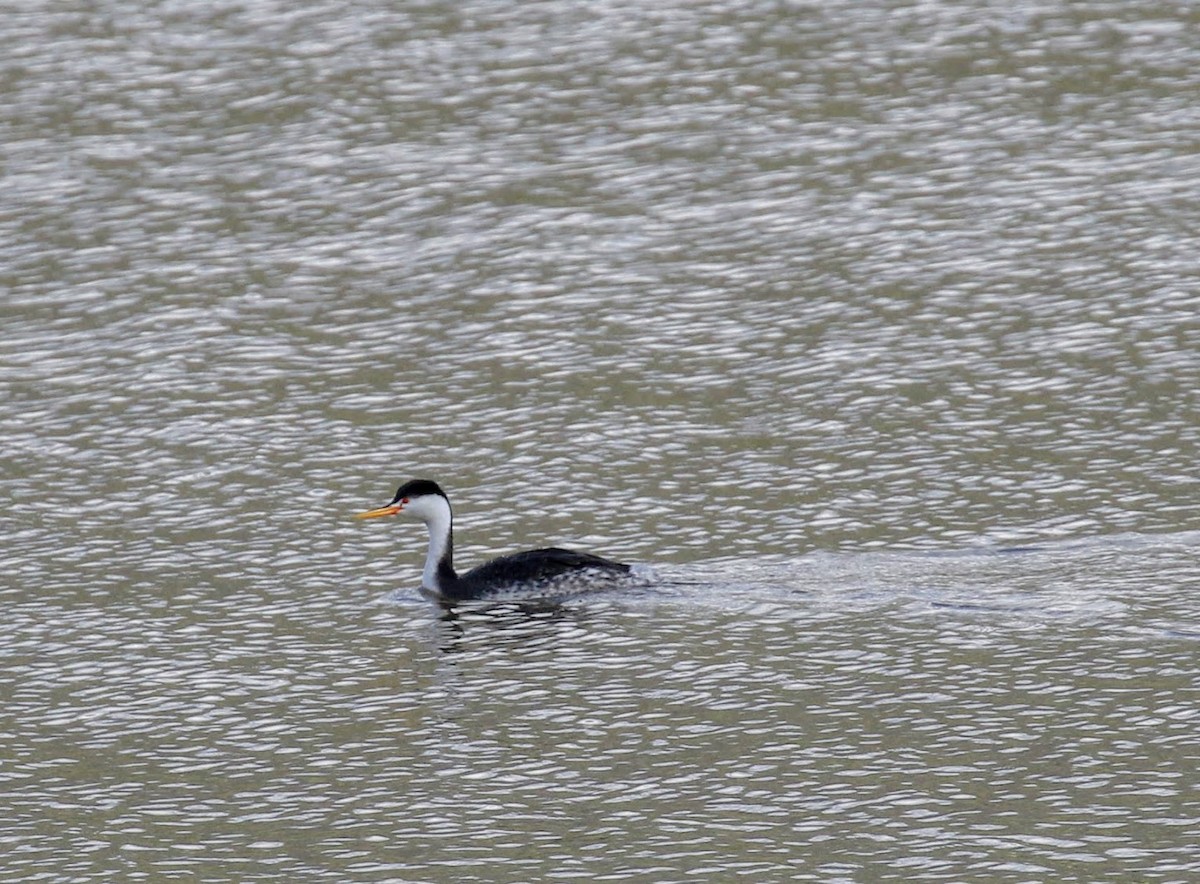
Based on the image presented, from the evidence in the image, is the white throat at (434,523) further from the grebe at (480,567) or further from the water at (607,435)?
the water at (607,435)

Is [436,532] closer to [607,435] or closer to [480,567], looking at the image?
[480,567]

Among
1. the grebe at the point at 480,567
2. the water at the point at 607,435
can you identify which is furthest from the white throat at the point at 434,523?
the water at the point at 607,435

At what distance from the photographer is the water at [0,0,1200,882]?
52.9 ft

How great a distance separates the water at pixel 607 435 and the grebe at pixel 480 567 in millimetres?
390

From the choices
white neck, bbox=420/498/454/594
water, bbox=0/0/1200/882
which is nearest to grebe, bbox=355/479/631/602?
white neck, bbox=420/498/454/594

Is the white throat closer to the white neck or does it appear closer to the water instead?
the white neck

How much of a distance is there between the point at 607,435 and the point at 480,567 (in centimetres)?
352

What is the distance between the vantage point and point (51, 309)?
1164 inches

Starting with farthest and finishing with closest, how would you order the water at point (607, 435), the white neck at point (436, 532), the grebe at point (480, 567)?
the white neck at point (436, 532) → the grebe at point (480, 567) → the water at point (607, 435)

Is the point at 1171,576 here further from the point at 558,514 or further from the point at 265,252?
the point at 265,252

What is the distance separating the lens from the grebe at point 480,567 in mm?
20453

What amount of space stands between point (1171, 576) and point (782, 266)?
10.8 meters

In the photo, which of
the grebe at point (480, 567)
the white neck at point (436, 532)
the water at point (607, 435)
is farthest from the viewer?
the white neck at point (436, 532)

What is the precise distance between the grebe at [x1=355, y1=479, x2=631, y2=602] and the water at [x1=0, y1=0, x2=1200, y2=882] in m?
0.39
